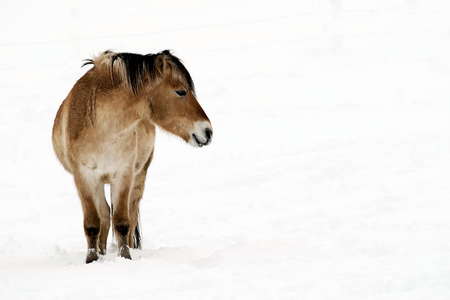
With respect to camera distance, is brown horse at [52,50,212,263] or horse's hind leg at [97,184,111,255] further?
horse's hind leg at [97,184,111,255]

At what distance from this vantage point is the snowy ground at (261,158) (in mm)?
4477

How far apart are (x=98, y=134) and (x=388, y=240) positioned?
289 cm

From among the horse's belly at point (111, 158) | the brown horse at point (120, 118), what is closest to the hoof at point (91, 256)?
the brown horse at point (120, 118)

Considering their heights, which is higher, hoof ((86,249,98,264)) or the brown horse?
the brown horse

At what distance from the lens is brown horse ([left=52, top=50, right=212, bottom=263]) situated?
5.39 meters

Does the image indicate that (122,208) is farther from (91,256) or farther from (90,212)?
(91,256)

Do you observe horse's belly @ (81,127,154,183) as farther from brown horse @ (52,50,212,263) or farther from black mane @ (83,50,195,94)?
black mane @ (83,50,195,94)

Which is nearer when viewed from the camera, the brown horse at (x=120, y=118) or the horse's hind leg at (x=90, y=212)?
the brown horse at (x=120, y=118)

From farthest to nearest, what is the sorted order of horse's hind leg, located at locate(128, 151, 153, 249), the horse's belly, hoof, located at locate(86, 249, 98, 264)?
horse's hind leg, located at locate(128, 151, 153, 249), hoof, located at locate(86, 249, 98, 264), the horse's belly

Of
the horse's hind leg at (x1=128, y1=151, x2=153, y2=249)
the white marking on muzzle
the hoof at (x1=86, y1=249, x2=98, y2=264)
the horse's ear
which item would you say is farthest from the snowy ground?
the horse's ear

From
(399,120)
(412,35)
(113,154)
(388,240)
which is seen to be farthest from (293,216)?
(412,35)

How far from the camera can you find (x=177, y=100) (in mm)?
5406

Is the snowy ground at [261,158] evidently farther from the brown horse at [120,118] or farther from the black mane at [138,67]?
the black mane at [138,67]

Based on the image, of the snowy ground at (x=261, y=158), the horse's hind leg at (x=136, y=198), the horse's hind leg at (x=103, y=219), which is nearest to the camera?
the snowy ground at (x=261, y=158)
